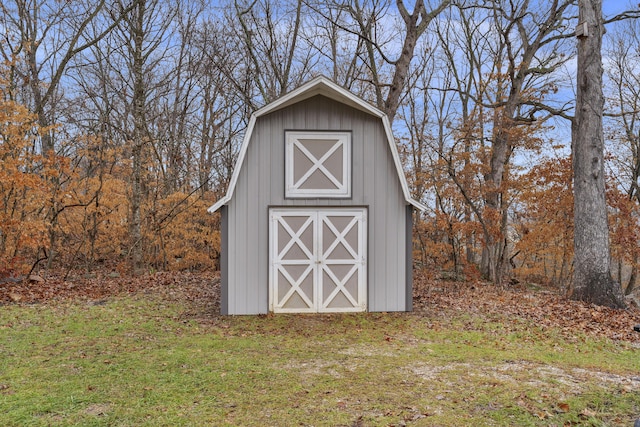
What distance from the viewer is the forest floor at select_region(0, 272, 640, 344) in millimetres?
8570

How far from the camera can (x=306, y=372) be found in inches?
223

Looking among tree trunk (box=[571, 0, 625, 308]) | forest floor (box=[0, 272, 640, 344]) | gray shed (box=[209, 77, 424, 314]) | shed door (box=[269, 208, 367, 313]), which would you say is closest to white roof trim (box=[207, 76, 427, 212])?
gray shed (box=[209, 77, 424, 314])

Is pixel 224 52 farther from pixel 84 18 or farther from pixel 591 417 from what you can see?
pixel 591 417

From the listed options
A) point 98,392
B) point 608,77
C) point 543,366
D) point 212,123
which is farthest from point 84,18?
point 608,77

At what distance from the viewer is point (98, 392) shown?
16.1 ft

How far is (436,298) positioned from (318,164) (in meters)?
4.61

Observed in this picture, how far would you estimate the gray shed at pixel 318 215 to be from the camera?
358 inches

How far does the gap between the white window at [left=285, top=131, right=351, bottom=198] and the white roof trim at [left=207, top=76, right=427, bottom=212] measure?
0.63 m

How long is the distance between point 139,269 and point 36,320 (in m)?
6.72

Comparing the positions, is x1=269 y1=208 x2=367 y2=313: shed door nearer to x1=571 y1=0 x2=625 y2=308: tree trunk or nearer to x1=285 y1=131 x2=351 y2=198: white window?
x1=285 y1=131 x2=351 y2=198: white window

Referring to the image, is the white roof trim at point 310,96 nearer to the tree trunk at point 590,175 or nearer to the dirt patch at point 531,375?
the dirt patch at point 531,375

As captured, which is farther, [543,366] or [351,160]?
[351,160]

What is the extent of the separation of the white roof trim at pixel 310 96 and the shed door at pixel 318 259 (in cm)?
100

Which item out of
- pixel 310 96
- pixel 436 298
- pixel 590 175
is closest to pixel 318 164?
pixel 310 96
